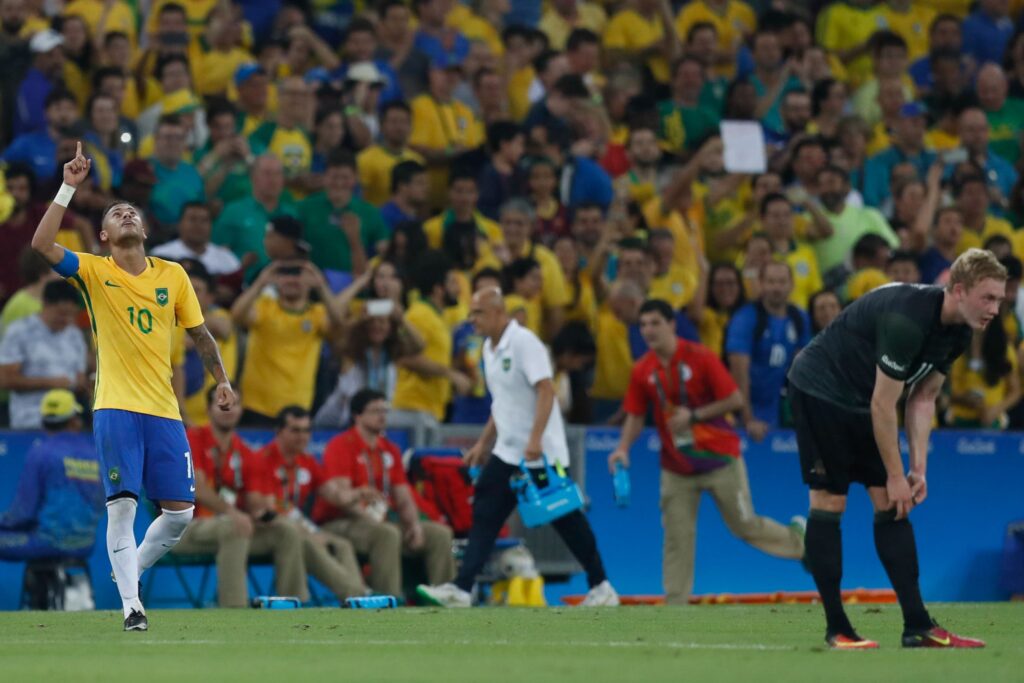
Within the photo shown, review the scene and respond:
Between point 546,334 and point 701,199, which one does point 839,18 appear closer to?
point 701,199

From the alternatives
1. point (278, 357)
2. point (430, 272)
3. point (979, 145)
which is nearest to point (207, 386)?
point (278, 357)

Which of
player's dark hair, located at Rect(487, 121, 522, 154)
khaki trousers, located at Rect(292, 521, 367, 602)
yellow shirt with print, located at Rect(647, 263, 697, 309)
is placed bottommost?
khaki trousers, located at Rect(292, 521, 367, 602)

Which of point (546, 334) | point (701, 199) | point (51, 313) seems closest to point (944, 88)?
point (701, 199)

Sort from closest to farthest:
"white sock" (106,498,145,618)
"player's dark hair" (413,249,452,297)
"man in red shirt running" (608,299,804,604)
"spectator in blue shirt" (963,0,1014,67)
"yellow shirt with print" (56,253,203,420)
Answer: "white sock" (106,498,145,618) → "yellow shirt with print" (56,253,203,420) → "man in red shirt running" (608,299,804,604) → "player's dark hair" (413,249,452,297) → "spectator in blue shirt" (963,0,1014,67)

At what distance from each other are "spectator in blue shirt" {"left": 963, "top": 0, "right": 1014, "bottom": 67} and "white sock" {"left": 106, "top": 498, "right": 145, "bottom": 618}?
1618 cm

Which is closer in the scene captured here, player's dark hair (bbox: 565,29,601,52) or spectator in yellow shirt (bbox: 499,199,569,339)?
spectator in yellow shirt (bbox: 499,199,569,339)

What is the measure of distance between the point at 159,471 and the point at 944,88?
48.3 feet

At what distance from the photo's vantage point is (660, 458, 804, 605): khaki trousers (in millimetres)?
15953

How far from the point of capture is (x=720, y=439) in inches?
634

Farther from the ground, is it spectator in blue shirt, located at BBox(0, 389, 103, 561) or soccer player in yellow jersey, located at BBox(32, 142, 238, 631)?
soccer player in yellow jersey, located at BBox(32, 142, 238, 631)

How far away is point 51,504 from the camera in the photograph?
14.8 metres

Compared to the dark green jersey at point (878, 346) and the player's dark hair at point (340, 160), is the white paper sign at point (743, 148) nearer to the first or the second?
the player's dark hair at point (340, 160)

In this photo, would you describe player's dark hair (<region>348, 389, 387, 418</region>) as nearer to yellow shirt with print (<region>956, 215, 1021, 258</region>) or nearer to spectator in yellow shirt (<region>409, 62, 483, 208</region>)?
spectator in yellow shirt (<region>409, 62, 483, 208</region>)

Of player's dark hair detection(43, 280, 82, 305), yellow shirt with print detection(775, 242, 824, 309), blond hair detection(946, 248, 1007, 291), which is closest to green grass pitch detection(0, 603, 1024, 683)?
blond hair detection(946, 248, 1007, 291)
